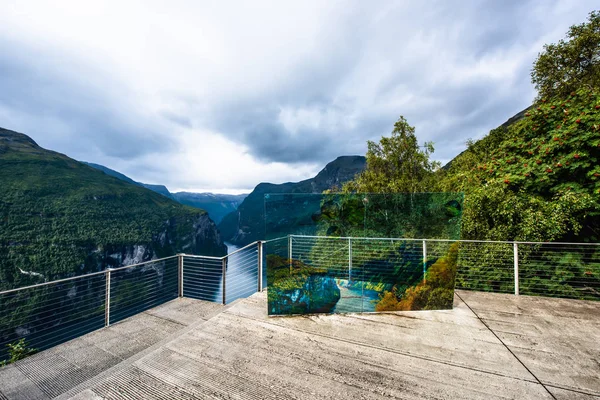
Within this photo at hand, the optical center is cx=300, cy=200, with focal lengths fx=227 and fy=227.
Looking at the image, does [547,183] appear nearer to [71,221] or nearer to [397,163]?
[397,163]

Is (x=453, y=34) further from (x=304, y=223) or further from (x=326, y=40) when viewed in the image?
(x=304, y=223)

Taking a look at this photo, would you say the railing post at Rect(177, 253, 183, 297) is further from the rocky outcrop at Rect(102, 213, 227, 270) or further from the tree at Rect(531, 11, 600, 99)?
the rocky outcrop at Rect(102, 213, 227, 270)

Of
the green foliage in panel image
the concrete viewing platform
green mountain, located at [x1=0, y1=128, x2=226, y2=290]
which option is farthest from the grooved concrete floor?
green mountain, located at [x1=0, y1=128, x2=226, y2=290]

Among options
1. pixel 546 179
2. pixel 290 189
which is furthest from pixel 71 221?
pixel 290 189

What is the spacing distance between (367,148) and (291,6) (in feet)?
26.8

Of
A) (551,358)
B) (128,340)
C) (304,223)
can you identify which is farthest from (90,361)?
(551,358)

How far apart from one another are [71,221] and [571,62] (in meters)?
66.6

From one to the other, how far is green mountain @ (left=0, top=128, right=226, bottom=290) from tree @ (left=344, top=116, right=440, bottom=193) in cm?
4907

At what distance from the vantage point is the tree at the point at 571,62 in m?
7.03

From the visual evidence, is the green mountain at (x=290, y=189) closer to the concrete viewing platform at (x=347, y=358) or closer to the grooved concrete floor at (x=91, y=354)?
the grooved concrete floor at (x=91, y=354)

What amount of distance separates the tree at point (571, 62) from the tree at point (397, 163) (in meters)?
4.26

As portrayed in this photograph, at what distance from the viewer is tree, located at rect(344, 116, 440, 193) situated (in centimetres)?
1102

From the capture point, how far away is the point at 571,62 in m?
7.38

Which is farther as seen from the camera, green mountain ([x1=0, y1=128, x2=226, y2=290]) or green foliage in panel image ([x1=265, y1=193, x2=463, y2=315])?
green mountain ([x1=0, y1=128, x2=226, y2=290])
